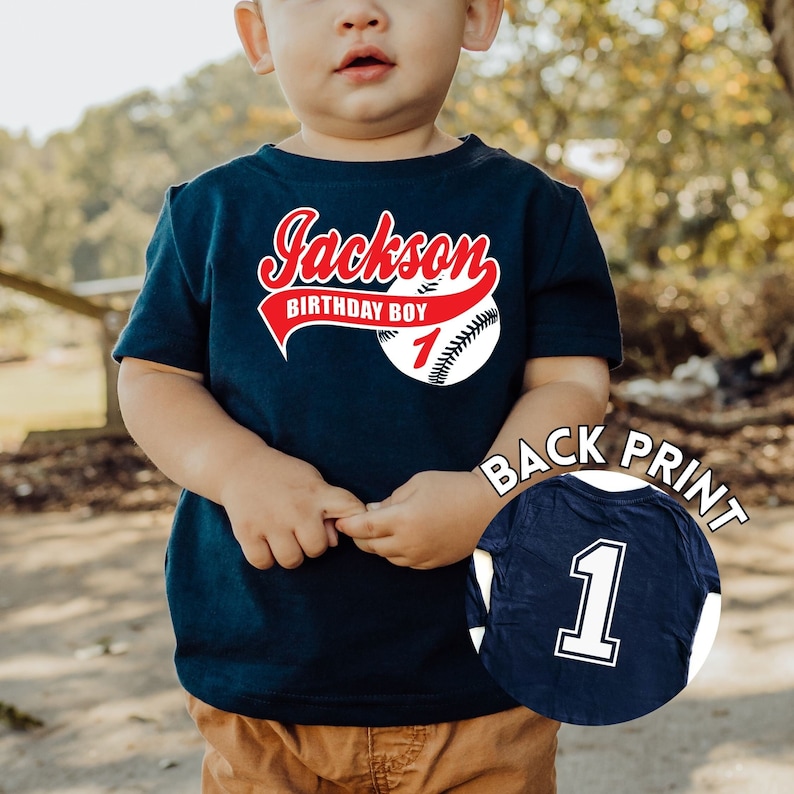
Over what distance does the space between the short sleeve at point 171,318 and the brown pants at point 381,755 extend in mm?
408

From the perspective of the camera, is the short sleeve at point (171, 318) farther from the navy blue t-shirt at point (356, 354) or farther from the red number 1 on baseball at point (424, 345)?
the red number 1 on baseball at point (424, 345)

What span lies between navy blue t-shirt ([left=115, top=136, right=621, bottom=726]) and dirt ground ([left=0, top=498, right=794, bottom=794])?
1.16 meters

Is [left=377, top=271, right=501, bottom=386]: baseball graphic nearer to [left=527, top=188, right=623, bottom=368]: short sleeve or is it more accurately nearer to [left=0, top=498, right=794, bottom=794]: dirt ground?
[left=527, top=188, right=623, bottom=368]: short sleeve

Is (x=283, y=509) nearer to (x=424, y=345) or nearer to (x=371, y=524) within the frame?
(x=371, y=524)

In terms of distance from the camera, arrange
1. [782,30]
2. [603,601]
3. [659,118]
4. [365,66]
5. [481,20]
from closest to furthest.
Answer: [603,601]
[365,66]
[481,20]
[782,30]
[659,118]

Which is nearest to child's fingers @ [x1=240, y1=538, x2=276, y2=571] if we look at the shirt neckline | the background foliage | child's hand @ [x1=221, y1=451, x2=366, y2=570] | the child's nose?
child's hand @ [x1=221, y1=451, x2=366, y2=570]

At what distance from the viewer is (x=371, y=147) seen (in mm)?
1164

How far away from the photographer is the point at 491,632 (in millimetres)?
1011

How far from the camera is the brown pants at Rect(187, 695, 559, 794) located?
45.1 inches

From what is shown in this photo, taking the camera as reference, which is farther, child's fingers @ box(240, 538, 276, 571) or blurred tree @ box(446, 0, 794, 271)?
blurred tree @ box(446, 0, 794, 271)

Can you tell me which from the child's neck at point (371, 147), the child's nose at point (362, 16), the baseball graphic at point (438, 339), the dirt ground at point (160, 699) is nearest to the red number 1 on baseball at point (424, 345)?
the baseball graphic at point (438, 339)

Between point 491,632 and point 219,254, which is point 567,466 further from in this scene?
point 219,254

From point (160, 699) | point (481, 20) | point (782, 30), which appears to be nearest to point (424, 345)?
point (481, 20)

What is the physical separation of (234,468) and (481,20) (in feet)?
1.94
